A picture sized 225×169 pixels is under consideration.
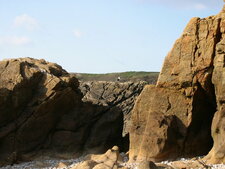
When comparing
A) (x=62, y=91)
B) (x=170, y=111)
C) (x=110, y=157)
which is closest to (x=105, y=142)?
(x=62, y=91)

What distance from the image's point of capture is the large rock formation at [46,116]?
1109 inches

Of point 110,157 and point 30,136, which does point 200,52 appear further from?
point 30,136

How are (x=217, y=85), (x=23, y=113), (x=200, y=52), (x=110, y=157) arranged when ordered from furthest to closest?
(x=23, y=113) → (x=200, y=52) → (x=217, y=85) → (x=110, y=157)

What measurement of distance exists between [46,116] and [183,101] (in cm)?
805

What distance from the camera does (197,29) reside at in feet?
82.3

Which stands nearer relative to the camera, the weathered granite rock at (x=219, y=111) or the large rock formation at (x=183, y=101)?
the weathered granite rock at (x=219, y=111)

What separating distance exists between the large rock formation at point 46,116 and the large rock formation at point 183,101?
15.9 ft

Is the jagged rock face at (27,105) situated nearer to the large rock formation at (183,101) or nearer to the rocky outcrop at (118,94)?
the large rock formation at (183,101)

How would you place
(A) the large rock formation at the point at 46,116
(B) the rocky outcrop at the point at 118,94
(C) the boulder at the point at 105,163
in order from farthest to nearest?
(B) the rocky outcrop at the point at 118,94 → (A) the large rock formation at the point at 46,116 → (C) the boulder at the point at 105,163

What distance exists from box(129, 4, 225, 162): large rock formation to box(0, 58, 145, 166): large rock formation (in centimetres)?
485

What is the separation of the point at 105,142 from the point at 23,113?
4.78 meters

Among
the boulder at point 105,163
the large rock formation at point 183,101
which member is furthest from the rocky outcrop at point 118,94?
the boulder at point 105,163

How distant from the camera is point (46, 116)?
29.1 metres

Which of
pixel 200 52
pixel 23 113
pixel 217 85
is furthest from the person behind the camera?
pixel 23 113
